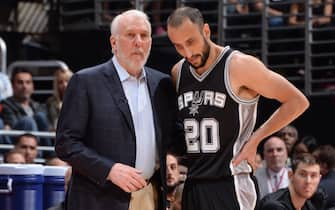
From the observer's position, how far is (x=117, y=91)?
450 centimetres

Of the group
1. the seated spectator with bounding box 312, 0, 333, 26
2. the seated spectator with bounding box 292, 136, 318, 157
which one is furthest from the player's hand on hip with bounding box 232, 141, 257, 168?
the seated spectator with bounding box 312, 0, 333, 26

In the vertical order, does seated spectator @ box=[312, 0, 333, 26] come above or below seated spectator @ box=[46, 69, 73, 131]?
above

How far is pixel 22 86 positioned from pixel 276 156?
10.1ft

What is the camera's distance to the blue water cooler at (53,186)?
19.8ft

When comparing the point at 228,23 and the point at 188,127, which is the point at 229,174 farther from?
the point at 228,23

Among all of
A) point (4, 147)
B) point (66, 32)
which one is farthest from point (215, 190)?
point (66, 32)

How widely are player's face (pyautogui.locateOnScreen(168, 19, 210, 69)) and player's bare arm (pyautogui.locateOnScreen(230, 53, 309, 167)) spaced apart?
0.58 ft

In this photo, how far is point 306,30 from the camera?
456 inches

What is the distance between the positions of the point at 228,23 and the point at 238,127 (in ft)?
26.0

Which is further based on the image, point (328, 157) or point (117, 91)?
point (328, 157)

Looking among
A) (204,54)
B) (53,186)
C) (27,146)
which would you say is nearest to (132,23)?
(204,54)

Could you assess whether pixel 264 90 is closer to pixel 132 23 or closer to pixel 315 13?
pixel 132 23

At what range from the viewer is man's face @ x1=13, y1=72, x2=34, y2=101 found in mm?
10188

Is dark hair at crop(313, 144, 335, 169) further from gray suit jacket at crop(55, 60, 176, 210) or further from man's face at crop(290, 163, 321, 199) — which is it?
gray suit jacket at crop(55, 60, 176, 210)
